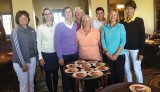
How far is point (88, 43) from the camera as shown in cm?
270

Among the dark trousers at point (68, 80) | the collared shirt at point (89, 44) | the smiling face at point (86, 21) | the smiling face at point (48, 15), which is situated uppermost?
the smiling face at point (48, 15)

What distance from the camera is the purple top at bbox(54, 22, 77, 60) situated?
2678 mm

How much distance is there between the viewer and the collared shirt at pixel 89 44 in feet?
8.87

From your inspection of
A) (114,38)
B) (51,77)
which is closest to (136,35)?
(114,38)

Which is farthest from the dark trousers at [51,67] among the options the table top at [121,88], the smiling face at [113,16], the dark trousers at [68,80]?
the table top at [121,88]

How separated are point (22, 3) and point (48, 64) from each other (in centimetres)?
258

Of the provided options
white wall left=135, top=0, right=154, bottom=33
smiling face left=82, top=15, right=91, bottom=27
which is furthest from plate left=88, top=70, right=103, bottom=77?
white wall left=135, top=0, right=154, bottom=33

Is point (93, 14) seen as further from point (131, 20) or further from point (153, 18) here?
point (131, 20)

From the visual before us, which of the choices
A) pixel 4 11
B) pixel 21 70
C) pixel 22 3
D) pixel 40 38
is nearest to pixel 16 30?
pixel 40 38

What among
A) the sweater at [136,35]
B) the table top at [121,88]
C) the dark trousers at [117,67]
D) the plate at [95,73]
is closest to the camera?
the table top at [121,88]

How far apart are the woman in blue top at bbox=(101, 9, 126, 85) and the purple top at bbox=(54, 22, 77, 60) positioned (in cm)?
44

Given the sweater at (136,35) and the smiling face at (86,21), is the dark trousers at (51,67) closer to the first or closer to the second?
the smiling face at (86,21)

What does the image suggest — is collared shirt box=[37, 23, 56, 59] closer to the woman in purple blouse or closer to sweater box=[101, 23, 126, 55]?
the woman in purple blouse

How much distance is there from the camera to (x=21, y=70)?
263 centimetres
